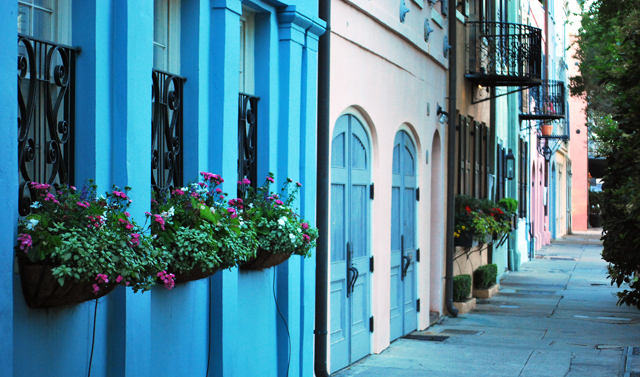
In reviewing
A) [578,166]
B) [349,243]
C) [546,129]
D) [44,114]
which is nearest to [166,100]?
[44,114]

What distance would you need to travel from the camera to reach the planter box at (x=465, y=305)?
516 inches

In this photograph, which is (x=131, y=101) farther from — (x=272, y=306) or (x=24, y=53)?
(x=272, y=306)

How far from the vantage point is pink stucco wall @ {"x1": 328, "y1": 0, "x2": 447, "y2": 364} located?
322 inches

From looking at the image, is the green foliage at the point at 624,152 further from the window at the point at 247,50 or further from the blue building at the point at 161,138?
the window at the point at 247,50

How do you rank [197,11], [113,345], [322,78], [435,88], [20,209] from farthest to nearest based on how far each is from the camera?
[435,88], [322,78], [197,11], [113,345], [20,209]

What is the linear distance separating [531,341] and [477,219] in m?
3.08

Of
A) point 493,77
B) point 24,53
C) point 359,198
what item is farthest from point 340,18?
point 493,77

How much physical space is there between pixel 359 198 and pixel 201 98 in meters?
3.68

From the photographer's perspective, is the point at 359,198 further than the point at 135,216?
Yes

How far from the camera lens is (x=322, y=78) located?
749 centimetres

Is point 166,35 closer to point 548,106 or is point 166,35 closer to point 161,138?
point 161,138

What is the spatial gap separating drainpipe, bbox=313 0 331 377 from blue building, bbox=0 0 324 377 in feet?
1.06

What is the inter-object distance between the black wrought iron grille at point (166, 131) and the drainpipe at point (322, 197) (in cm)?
224

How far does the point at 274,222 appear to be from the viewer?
19.4ft
